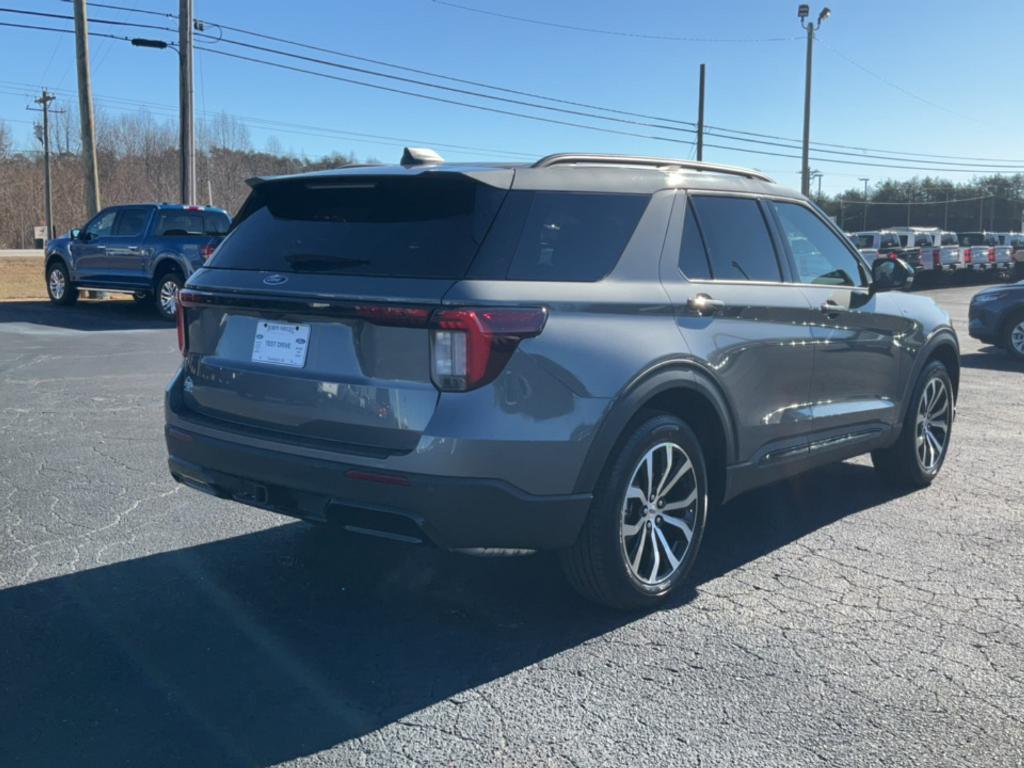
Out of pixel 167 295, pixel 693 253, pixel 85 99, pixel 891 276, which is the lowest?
pixel 167 295

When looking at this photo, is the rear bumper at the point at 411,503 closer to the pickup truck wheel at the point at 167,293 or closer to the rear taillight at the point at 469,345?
the rear taillight at the point at 469,345

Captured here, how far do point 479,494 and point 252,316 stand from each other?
123cm

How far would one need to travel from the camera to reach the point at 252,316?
3998 mm

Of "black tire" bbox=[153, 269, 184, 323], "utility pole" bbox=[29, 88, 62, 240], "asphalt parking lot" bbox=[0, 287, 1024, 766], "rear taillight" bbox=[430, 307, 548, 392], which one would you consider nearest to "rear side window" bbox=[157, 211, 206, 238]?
"black tire" bbox=[153, 269, 184, 323]

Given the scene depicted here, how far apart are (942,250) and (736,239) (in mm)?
31697

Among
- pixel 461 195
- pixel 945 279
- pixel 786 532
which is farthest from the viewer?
pixel 945 279

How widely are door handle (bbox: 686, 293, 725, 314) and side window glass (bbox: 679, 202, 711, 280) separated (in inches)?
4.1

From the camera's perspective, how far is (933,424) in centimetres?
654

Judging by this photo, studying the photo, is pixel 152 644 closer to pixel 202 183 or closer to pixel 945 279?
pixel 945 279

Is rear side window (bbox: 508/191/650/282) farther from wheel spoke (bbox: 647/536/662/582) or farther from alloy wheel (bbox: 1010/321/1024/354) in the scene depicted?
alloy wheel (bbox: 1010/321/1024/354)

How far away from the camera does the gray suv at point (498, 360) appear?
354 centimetres

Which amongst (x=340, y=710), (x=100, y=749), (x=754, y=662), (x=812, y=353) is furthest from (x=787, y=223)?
(x=100, y=749)

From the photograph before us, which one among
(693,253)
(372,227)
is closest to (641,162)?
(693,253)

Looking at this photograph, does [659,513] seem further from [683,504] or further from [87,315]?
[87,315]
